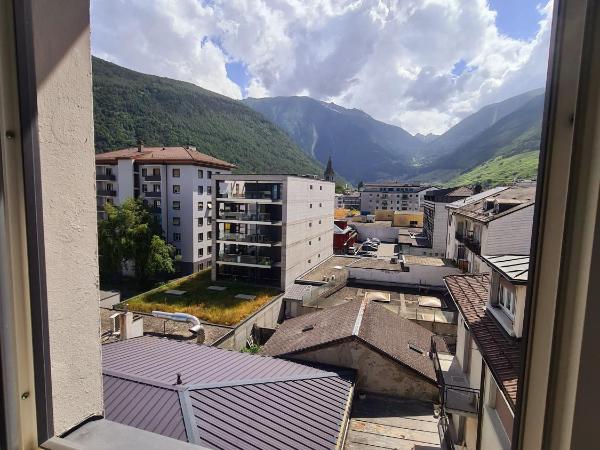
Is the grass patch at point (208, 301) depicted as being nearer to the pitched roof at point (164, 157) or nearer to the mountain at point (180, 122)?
the pitched roof at point (164, 157)

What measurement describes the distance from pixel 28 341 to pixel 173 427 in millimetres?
4374

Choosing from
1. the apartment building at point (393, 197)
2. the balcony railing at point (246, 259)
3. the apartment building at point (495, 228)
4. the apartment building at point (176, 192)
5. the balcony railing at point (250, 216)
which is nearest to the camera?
the apartment building at point (495, 228)

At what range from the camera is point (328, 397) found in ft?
23.0

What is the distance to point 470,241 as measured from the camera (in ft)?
60.2

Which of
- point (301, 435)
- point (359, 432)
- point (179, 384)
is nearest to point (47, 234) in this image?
point (179, 384)

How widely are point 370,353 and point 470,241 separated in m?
11.5

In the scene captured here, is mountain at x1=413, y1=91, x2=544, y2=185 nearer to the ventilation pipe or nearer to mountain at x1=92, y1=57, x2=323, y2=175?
mountain at x1=92, y1=57, x2=323, y2=175

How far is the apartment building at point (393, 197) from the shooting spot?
72.8 meters

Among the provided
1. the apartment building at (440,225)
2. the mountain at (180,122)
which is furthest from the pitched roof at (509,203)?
the mountain at (180,122)

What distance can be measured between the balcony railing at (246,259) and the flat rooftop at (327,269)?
2740 millimetres

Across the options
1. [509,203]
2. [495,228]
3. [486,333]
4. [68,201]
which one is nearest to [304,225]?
[509,203]

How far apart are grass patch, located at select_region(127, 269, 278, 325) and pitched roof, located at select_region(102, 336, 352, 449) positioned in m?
9.15

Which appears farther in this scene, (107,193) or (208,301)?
(107,193)

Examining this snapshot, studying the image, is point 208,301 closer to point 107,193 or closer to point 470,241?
point 470,241
